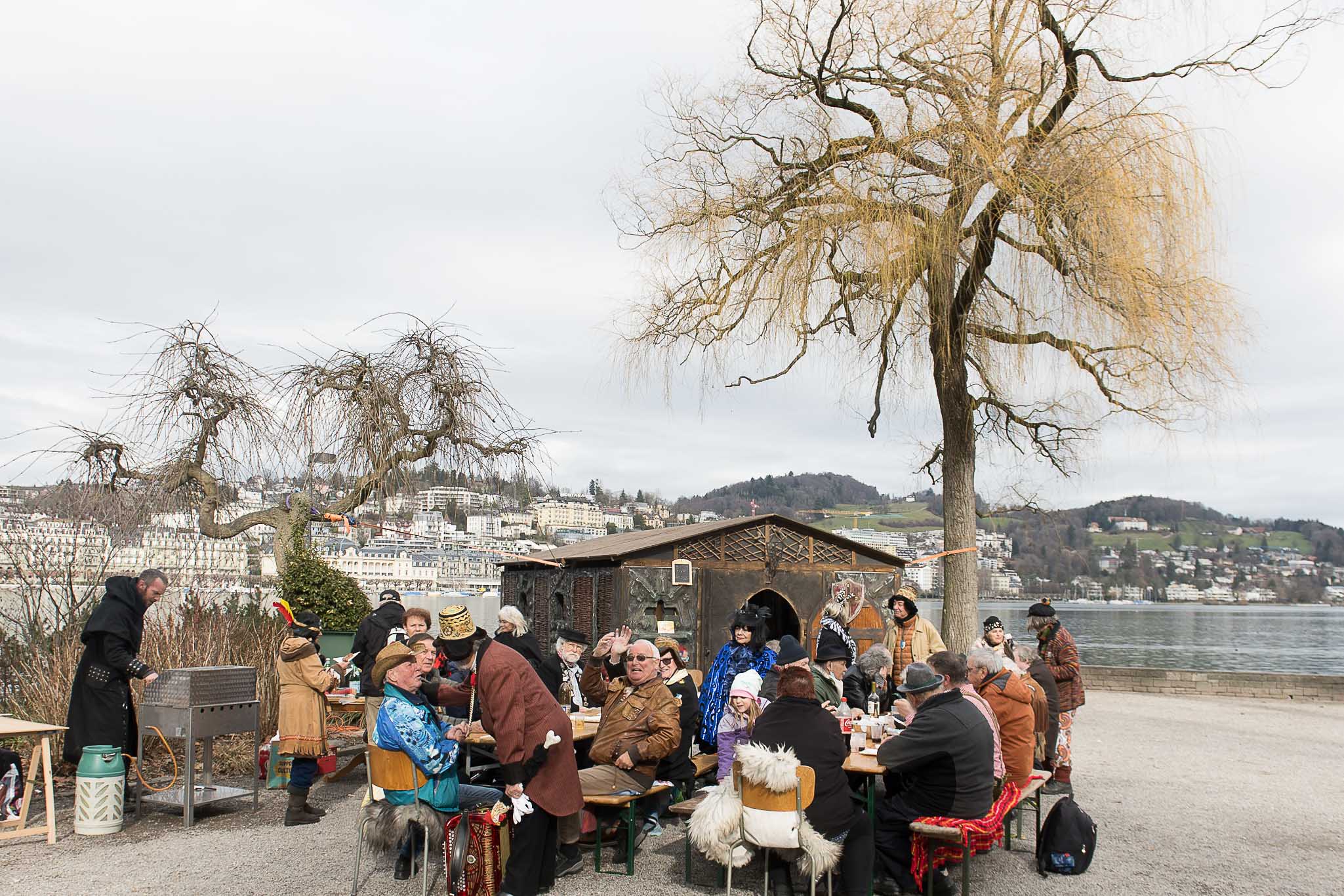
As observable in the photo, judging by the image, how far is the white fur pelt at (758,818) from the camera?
16.6ft

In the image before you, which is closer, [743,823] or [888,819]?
[743,823]

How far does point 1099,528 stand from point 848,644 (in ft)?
544

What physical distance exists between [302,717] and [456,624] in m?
2.04

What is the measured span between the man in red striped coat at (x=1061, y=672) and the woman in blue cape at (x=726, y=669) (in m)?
2.83

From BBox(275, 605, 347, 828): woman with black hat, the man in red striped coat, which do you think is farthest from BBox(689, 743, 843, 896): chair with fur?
the man in red striped coat

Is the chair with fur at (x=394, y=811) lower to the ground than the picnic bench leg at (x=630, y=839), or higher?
higher

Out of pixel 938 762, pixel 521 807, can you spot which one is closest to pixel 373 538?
pixel 521 807

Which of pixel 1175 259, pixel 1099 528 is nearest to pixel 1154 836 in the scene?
pixel 1175 259

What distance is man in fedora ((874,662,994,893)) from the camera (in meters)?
5.47

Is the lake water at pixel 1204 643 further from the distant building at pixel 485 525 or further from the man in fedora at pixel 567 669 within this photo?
the distant building at pixel 485 525

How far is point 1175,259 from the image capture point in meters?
10.6

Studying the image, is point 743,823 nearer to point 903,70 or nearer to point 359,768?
point 359,768

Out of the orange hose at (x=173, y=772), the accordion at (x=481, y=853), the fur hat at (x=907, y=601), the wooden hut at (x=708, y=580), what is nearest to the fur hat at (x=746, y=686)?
the accordion at (x=481, y=853)

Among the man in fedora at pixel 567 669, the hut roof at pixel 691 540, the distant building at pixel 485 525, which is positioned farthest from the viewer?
the distant building at pixel 485 525
